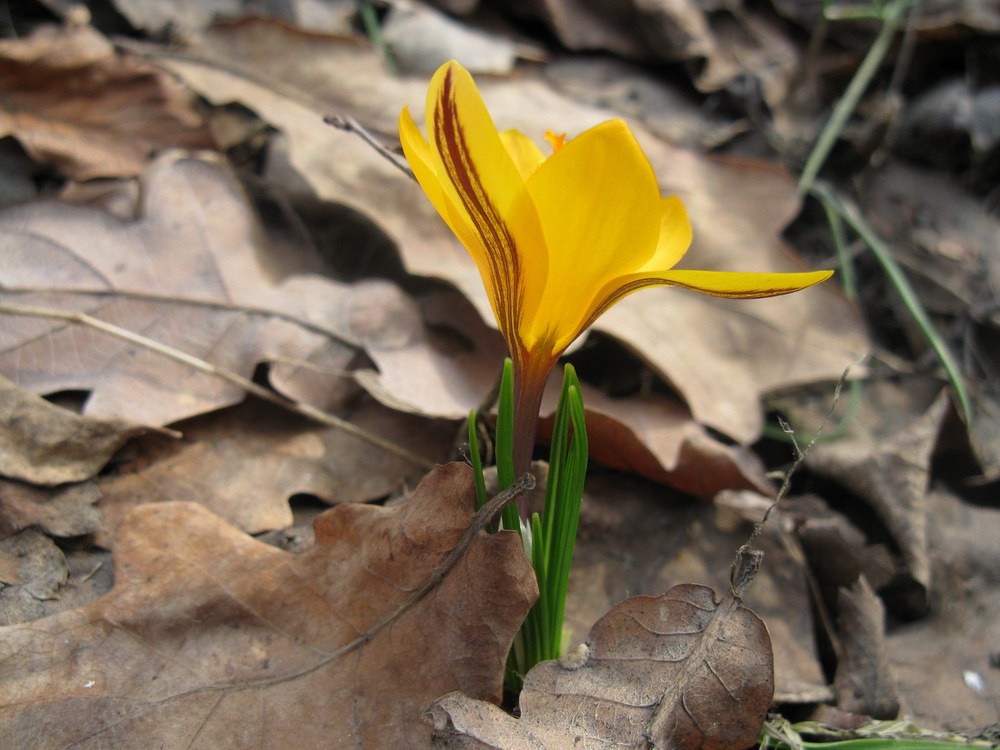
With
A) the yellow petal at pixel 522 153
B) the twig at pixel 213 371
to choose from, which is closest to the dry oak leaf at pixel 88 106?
the twig at pixel 213 371

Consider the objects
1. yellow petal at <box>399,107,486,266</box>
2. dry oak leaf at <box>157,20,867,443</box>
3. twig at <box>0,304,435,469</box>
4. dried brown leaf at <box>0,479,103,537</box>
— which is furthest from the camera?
dry oak leaf at <box>157,20,867,443</box>

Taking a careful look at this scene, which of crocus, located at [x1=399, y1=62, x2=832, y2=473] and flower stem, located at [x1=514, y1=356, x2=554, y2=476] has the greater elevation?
crocus, located at [x1=399, y1=62, x2=832, y2=473]

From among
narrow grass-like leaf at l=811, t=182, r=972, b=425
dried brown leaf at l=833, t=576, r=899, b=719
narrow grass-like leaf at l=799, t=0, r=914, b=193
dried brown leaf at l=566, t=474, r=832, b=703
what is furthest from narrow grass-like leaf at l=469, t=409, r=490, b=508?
narrow grass-like leaf at l=799, t=0, r=914, b=193

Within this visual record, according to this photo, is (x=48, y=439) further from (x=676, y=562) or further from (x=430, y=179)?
(x=676, y=562)

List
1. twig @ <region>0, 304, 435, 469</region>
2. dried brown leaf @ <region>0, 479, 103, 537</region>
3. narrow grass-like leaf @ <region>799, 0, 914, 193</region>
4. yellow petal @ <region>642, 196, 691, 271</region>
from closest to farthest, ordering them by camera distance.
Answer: yellow petal @ <region>642, 196, 691, 271</region>, dried brown leaf @ <region>0, 479, 103, 537</region>, twig @ <region>0, 304, 435, 469</region>, narrow grass-like leaf @ <region>799, 0, 914, 193</region>

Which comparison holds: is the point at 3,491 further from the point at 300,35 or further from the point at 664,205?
the point at 300,35

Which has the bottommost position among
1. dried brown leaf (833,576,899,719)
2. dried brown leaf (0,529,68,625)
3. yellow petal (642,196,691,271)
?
dried brown leaf (833,576,899,719)

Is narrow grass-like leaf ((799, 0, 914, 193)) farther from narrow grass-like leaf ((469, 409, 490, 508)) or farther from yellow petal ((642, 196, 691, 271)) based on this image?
narrow grass-like leaf ((469, 409, 490, 508))
